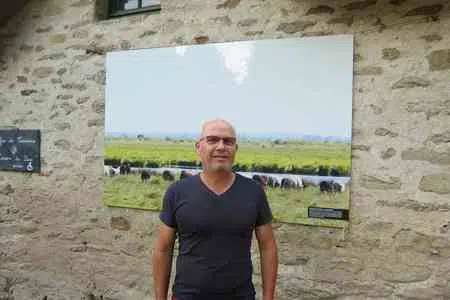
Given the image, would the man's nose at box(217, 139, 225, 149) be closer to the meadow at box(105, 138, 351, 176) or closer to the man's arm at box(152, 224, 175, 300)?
the man's arm at box(152, 224, 175, 300)

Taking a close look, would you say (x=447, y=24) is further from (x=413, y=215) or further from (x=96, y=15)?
(x=96, y=15)

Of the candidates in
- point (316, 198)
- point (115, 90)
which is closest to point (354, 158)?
point (316, 198)

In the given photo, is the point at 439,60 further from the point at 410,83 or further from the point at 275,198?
the point at 275,198

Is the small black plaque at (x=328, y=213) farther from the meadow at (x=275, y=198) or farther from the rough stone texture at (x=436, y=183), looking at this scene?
the rough stone texture at (x=436, y=183)

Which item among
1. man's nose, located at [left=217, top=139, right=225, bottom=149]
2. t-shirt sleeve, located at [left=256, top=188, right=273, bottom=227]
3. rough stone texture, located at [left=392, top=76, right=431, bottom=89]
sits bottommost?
t-shirt sleeve, located at [left=256, top=188, right=273, bottom=227]

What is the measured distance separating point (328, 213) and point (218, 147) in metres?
1.61

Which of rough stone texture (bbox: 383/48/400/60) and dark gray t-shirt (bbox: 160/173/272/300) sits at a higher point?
rough stone texture (bbox: 383/48/400/60)

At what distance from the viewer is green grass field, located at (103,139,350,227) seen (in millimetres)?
4113

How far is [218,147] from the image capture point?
279cm

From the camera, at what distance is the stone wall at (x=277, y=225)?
3.79m

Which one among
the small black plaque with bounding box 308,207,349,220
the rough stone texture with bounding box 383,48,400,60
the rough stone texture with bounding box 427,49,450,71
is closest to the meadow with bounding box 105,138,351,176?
the small black plaque with bounding box 308,207,349,220

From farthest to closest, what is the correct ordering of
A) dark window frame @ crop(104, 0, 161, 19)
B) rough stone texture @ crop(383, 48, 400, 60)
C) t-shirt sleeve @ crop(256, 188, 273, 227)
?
dark window frame @ crop(104, 0, 161, 19)
rough stone texture @ crop(383, 48, 400, 60)
t-shirt sleeve @ crop(256, 188, 273, 227)

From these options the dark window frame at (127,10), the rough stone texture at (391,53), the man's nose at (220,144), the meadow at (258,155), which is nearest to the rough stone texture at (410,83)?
the rough stone texture at (391,53)

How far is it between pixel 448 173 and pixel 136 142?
2665mm
